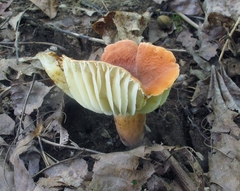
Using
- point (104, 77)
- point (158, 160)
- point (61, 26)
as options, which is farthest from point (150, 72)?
point (61, 26)

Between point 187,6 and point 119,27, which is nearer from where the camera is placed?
point 119,27

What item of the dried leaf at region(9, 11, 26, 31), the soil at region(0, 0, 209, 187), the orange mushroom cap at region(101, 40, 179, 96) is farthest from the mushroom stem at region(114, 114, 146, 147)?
the dried leaf at region(9, 11, 26, 31)

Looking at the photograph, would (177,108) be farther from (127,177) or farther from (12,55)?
(12,55)

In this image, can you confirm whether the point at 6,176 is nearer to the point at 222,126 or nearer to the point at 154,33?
the point at 222,126

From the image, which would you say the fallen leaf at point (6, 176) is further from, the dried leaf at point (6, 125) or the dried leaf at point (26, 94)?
the dried leaf at point (26, 94)

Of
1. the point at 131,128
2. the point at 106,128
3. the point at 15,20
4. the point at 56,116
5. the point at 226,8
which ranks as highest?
the point at 226,8

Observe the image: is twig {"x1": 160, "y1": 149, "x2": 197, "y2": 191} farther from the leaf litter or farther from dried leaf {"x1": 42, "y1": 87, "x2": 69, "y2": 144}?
dried leaf {"x1": 42, "y1": 87, "x2": 69, "y2": 144}

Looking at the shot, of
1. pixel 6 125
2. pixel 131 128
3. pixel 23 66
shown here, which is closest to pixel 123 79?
pixel 131 128
